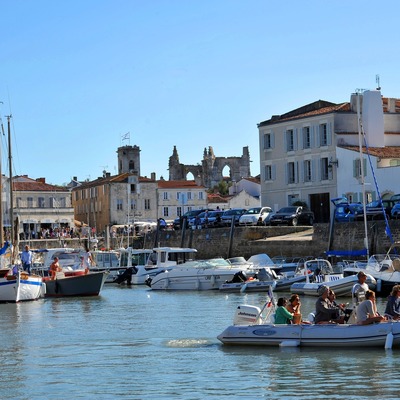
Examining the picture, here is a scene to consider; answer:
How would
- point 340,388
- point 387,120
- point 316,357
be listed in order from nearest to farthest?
point 340,388
point 316,357
point 387,120

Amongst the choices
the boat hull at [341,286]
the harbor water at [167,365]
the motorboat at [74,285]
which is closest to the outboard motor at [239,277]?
the motorboat at [74,285]

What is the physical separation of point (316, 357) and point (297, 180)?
5311cm

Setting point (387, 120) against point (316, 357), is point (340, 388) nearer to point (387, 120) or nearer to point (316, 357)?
point (316, 357)

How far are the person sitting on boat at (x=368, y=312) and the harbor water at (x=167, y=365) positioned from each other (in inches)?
28.3

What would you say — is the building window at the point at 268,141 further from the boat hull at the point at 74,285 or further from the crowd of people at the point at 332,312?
the crowd of people at the point at 332,312

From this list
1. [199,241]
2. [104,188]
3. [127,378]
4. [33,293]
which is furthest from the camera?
[104,188]

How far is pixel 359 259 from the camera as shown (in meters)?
56.1

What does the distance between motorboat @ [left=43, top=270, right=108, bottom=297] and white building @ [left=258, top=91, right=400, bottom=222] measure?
25.9 metres

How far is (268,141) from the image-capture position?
8044cm

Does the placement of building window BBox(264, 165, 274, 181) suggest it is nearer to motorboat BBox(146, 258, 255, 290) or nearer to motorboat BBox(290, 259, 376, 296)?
motorboat BBox(146, 258, 255, 290)

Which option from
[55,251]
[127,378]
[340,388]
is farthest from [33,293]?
[340,388]

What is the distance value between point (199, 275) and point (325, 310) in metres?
26.5

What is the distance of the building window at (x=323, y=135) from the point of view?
7462 cm

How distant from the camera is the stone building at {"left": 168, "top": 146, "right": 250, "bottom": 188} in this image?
141875 mm
